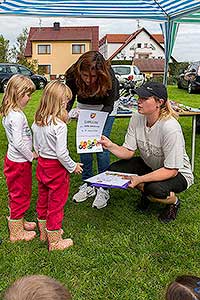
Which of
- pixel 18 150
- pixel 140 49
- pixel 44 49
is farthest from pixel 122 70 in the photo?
pixel 140 49

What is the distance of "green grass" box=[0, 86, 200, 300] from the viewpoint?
3.02 meters

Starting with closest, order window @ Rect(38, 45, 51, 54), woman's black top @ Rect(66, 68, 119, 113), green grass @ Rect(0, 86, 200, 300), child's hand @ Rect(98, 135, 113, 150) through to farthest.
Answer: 1. green grass @ Rect(0, 86, 200, 300)
2. child's hand @ Rect(98, 135, 113, 150)
3. woman's black top @ Rect(66, 68, 119, 113)
4. window @ Rect(38, 45, 51, 54)

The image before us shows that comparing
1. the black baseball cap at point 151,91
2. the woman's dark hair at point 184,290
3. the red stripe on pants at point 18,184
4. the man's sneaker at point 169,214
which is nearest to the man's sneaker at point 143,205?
the man's sneaker at point 169,214

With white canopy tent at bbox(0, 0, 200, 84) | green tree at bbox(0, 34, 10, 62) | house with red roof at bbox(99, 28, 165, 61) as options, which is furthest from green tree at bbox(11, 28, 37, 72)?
white canopy tent at bbox(0, 0, 200, 84)

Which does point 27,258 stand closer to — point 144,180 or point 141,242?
point 141,242

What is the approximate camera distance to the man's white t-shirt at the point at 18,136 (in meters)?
3.31

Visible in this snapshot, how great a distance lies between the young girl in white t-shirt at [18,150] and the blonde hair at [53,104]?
20 cm

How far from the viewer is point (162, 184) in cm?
377

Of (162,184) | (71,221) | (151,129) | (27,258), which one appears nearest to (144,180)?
(162,184)

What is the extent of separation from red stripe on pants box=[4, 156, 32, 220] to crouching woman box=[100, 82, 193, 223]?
31.3 inches

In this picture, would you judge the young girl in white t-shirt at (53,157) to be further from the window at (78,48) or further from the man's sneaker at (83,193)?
the window at (78,48)

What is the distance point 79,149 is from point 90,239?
78 cm

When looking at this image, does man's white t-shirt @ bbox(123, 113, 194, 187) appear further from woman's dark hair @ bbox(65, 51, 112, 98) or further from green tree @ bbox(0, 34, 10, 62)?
green tree @ bbox(0, 34, 10, 62)

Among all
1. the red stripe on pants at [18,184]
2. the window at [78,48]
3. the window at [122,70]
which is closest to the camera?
the red stripe on pants at [18,184]
